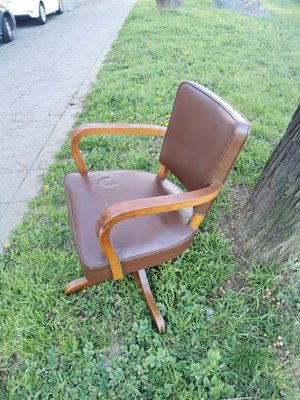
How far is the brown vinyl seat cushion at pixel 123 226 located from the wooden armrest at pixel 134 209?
57 mm

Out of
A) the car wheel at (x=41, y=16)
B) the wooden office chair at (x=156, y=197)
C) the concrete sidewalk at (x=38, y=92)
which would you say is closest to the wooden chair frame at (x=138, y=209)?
the wooden office chair at (x=156, y=197)

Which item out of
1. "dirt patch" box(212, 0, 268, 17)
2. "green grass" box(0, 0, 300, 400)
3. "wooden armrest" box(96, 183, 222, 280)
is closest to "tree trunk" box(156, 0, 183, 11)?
"dirt patch" box(212, 0, 268, 17)

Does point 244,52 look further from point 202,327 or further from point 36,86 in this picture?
point 202,327

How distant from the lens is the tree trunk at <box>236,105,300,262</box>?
122 centimetres

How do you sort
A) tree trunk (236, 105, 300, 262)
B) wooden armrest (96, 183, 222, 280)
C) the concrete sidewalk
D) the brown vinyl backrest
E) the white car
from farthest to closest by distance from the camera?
1. the white car
2. the concrete sidewalk
3. tree trunk (236, 105, 300, 262)
4. the brown vinyl backrest
5. wooden armrest (96, 183, 222, 280)

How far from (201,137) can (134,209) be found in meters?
0.48

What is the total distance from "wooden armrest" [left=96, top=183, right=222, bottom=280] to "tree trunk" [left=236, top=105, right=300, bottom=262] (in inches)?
13.0

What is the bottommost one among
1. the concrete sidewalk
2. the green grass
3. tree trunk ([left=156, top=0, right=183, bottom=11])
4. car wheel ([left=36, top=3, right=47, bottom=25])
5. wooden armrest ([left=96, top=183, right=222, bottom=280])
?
the green grass

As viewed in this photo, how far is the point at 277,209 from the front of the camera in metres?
1.32

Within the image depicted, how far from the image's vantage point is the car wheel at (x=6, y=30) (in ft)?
17.5

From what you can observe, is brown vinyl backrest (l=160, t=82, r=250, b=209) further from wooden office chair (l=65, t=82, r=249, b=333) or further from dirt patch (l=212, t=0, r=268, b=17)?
dirt patch (l=212, t=0, r=268, b=17)

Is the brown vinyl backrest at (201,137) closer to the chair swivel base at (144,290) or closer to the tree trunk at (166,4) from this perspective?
the chair swivel base at (144,290)

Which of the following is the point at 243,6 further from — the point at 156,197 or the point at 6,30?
the point at 156,197

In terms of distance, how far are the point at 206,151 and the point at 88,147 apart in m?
1.48
